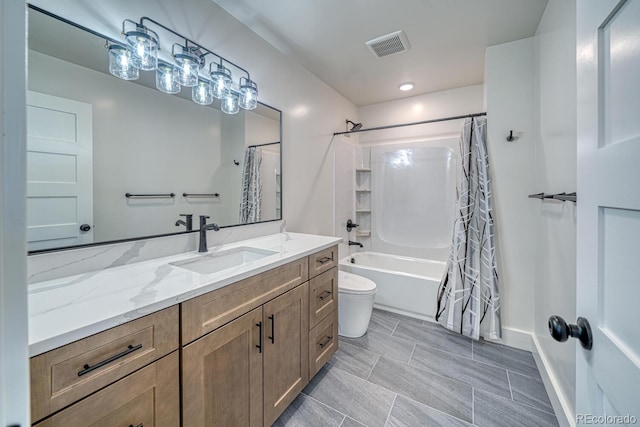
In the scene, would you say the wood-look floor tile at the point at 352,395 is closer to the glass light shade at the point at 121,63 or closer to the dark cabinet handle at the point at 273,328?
the dark cabinet handle at the point at 273,328

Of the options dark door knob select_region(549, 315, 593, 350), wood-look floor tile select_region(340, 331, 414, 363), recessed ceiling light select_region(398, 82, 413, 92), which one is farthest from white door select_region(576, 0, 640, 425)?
recessed ceiling light select_region(398, 82, 413, 92)

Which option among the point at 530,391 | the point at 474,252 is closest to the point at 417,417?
the point at 530,391

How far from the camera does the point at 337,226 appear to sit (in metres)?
3.03

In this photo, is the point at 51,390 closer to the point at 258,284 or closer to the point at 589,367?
the point at 258,284

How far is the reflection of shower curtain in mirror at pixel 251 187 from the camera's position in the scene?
1821mm

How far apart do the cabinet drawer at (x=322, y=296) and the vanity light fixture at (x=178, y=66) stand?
1261 millimetres

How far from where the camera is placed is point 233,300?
106cm

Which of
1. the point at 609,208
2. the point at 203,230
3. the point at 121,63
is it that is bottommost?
the point at 203,230

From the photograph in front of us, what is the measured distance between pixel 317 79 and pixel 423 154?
1538mm

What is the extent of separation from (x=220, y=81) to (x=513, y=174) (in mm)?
2311

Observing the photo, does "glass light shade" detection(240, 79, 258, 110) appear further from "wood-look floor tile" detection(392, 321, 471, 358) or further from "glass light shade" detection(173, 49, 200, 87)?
"wood-look floor tile" detection(392, 321, 471, 358)

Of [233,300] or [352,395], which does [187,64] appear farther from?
[352,395]

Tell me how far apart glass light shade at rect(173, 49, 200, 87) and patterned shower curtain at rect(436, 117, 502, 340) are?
2138 mm

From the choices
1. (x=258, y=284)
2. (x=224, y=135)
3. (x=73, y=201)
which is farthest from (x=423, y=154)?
(x=73, y=201)
